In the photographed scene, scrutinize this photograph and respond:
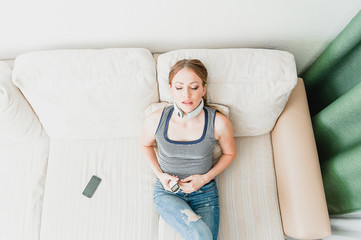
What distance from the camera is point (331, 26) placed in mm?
1398

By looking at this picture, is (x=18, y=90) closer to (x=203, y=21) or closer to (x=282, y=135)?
(x=203, y=21)

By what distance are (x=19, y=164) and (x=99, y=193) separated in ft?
1.79

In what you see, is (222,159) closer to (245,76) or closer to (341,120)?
(245,76)

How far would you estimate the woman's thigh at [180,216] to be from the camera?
1207 millimetres

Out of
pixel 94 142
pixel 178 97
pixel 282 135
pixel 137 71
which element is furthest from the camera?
pixel 94 142

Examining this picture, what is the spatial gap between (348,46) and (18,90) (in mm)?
1740

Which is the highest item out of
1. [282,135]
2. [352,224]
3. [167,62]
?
[167,62]

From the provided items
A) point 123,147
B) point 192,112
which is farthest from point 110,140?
point 192,112

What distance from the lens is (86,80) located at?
4.28 ft

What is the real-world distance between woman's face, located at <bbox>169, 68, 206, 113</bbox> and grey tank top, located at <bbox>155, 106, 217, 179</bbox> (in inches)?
5.8

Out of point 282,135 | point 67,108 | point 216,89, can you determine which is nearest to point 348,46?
point 282,135

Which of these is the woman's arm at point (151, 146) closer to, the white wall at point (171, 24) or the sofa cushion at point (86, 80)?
the sofa cushion at point (86, 80)

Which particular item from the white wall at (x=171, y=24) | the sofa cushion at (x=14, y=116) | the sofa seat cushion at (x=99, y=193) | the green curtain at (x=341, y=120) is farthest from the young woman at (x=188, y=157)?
the sofa cushion at (x=14, y=116)

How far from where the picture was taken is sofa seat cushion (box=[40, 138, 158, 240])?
1.41 metres
